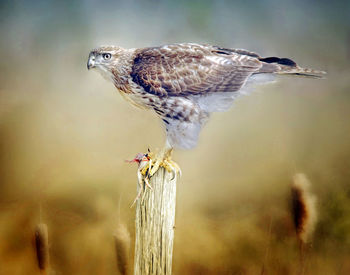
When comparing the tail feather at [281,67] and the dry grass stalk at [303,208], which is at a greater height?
the tail feather at [281,67]

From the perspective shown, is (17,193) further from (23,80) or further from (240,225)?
(240,225)

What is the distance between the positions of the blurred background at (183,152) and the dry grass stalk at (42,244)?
0.07m

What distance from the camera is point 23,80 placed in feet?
5.63

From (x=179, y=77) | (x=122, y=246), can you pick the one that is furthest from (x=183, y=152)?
(x=122, y=246)

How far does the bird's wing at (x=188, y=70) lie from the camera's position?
1448 mm

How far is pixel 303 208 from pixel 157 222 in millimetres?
723

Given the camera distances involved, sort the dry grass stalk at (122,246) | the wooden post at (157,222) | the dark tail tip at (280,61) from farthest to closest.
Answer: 1. the dry grass stalk at (122,246)
2. the dark tail tip at (280,61)
3. the wooden post at (157,222)

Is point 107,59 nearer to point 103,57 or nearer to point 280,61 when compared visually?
point 103,57

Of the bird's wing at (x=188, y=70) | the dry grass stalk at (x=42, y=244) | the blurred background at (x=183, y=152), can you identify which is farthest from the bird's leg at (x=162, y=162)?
the dry grass stalk at (x=42, y=244)

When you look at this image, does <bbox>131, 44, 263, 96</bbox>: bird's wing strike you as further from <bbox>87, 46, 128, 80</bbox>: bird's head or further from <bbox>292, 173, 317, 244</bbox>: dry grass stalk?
<bbox>292, 173, 317, 244</bbox>: dry grass stalk

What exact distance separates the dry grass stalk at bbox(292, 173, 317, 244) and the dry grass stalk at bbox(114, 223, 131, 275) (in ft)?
2.84

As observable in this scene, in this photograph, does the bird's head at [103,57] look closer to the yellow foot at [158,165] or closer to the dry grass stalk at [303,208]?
the yellow foot at [158,165]

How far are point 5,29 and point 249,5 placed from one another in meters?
1.28

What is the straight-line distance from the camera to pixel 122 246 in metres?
1.66
